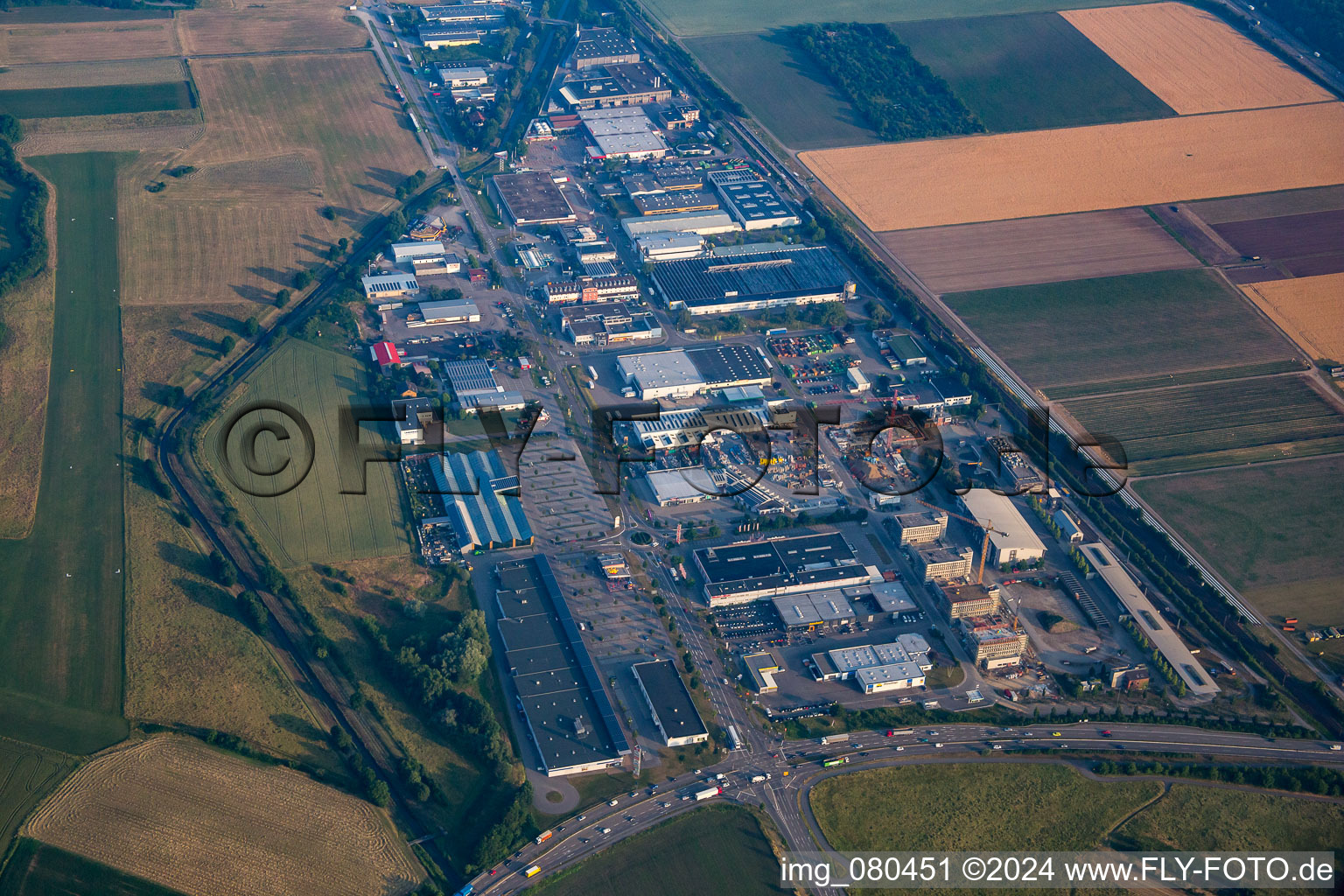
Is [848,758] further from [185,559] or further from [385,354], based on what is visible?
[385,354]

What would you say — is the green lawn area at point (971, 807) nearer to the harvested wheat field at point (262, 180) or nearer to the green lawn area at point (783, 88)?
the harvested wheat field at point (262, 180)

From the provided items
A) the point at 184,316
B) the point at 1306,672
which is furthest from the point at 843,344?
the point at 184,316

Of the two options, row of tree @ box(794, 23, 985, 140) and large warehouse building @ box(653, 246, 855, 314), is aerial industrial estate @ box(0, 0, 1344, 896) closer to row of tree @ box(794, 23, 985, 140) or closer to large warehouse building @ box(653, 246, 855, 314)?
large warehouse building @ box(653, 246, 855, 314)

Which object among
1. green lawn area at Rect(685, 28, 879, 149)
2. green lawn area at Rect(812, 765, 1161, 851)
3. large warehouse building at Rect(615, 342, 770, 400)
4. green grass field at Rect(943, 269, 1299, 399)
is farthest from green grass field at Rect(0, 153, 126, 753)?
green lawn area at Rect(685, 28, 879, 149)

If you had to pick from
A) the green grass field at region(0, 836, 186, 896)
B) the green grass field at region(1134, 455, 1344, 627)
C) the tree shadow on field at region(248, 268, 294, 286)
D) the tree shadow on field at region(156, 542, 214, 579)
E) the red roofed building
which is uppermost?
the tree shadow on field at region(248, 268, 294, 286)

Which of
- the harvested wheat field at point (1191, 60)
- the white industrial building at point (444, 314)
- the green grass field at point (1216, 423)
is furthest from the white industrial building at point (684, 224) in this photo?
the harvested wheat field at point (1191, 60)

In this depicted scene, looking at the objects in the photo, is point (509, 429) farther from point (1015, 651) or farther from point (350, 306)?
point (1015, 651)
